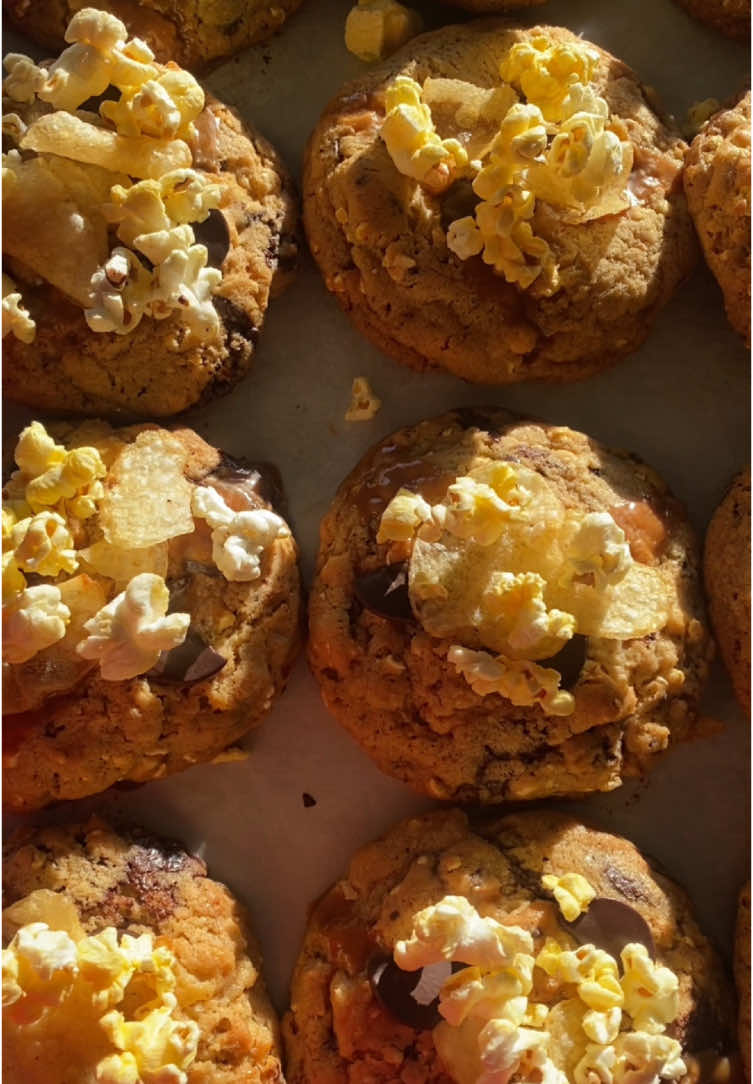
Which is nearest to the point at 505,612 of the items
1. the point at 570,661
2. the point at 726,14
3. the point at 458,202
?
the point at 570,661

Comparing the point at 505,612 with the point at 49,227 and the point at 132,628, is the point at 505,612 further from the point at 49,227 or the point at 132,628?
the point at 49,227

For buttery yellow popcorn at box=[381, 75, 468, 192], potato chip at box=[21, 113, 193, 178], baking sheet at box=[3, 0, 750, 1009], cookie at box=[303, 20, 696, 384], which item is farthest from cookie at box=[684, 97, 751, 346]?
potato chip at box=[21, 113, 193, 178]

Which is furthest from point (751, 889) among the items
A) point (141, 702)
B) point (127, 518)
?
point (127, 518)

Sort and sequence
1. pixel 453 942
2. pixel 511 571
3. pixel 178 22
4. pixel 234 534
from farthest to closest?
pixel 178 22, pixel 234 534, pixel 511 571, pixel 453 942

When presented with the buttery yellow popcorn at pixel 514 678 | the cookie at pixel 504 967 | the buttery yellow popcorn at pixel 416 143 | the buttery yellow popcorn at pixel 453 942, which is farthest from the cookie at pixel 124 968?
the buttery yellow popcorn at pixel 416 143

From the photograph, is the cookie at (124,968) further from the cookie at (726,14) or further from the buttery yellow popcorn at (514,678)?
the cookie at (726,14)

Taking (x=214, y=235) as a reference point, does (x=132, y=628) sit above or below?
below
